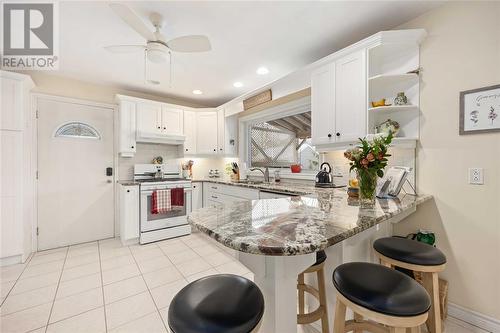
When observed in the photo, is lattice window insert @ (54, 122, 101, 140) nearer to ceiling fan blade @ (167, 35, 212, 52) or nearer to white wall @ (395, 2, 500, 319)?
ceiling fan blade @ (167, 35, 212, 52)

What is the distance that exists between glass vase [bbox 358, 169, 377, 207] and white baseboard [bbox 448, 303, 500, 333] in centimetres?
123

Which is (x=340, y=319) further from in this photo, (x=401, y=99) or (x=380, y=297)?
(x=401, y=99)

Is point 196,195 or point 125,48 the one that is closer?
point 125,48

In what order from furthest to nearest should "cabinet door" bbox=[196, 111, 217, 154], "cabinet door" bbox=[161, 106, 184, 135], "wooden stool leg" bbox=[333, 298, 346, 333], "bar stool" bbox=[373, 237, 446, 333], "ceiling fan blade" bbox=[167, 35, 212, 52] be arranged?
1. "cabinet door" bbox=[196, 111, 217, 154]
2. "cabinet door" bbox=[161, 106, 184, 135]
3. "ceiling fan blade" bbox=[167, 35, 212, 52]
4. "bar stool" bbox=[373, 237, 446, 333]
5. "wooden stool leg" bbox=[333, 298, 346, 333]

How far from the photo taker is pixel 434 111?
6.03 feet

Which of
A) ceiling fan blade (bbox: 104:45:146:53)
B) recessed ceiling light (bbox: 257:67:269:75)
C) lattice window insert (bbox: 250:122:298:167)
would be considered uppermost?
Result: recessed ceiling light (bbox: 257:67:269:75)

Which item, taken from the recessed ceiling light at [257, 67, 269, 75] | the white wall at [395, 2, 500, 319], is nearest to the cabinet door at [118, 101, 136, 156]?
the recessed ceiling light at [257, 67, 269, 75]

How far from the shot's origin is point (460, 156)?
1709 millimetres

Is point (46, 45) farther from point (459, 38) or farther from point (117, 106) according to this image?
point (459, 38)

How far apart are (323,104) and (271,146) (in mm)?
1689

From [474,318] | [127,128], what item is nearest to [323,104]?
[474,318]

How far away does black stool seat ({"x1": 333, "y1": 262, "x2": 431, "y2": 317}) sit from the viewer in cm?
83

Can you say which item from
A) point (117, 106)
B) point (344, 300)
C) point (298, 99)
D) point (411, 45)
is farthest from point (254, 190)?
point (117, 106)

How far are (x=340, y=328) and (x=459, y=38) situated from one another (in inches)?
90.8
